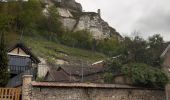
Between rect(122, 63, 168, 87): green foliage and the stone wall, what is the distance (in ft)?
2.53

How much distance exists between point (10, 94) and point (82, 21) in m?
79.0

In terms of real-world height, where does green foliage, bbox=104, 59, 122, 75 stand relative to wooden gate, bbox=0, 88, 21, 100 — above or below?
above

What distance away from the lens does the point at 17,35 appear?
7231 cm

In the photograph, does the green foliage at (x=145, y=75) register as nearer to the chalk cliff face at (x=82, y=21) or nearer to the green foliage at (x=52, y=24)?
the green foliage at (x=52, y=24)

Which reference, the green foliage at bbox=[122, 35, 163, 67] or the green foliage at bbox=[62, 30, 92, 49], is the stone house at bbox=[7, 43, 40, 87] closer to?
the green foliage at bbox=[122, 35, 163, 67]

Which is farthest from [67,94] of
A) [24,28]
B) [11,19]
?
[24,28]

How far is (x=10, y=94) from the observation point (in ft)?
72.9

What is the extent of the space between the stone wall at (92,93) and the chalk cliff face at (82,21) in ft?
228

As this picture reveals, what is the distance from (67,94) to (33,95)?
241 centimetres

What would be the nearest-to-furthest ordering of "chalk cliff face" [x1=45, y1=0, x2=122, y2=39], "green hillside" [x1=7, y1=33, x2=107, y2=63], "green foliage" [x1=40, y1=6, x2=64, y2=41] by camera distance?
1. "green hillside" [x1=7, y1=33, x2=107, y2=63]
2. "green foliage" [x1=40, y1=6, x2=64, y2=41]
3. "chalk cliff face" [x1=45, y1=0, x2=122, y2=39]

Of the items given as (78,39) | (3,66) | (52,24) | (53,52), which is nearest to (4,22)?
(53,52)

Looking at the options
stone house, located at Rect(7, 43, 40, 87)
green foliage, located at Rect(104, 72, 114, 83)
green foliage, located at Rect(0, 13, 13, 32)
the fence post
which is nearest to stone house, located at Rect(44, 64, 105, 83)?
stone house, located at Rect(7, 43, 40, 87)

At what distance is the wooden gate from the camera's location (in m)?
22.0

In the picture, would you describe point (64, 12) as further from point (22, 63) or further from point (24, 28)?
point (22, 63)
